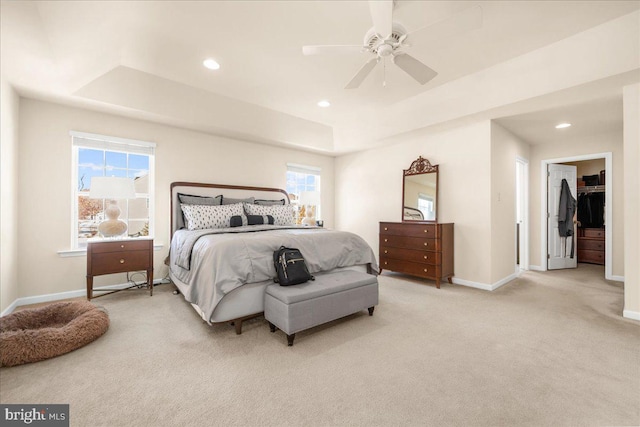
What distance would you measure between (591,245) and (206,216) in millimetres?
7303

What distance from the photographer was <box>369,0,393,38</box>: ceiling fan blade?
1.65m

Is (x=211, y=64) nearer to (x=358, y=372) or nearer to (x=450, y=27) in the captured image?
(x=450, y=27)

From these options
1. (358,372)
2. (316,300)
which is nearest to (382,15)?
(316,300)

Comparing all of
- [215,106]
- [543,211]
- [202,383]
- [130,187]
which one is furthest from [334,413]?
[543,211]

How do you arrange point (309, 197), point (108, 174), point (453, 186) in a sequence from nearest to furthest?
point (108, 174)
point (453, 186)
point (309, 197)

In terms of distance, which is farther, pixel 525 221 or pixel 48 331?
pixel 525 221

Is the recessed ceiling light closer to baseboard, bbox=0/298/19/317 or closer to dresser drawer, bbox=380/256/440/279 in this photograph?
baseboard, bbox=0/298/19/317

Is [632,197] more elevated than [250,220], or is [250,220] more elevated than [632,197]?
[632,197]

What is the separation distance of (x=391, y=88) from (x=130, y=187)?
3496 mm

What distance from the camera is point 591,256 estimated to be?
18.2 feet

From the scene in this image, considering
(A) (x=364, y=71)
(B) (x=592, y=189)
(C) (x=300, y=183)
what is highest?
(A) (x=364, y=71)

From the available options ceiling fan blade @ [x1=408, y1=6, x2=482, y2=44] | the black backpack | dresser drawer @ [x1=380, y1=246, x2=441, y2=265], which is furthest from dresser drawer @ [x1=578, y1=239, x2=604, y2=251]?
the black backpack

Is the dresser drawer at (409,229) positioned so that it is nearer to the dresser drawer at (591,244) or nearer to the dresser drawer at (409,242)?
the dresser drawer at (409,242)

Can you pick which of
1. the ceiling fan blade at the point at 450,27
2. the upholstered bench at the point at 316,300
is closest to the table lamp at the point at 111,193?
the upholstered bench at the point at 316,300
